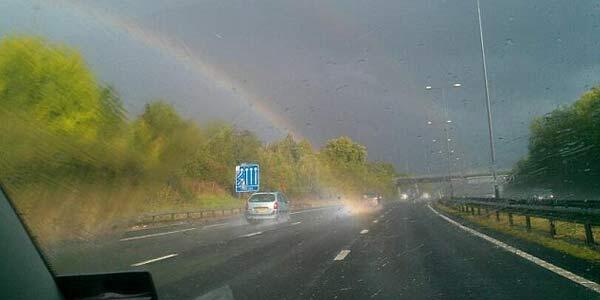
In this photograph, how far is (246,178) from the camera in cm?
Result: 3456

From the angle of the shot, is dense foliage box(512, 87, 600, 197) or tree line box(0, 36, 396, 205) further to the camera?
dense foliage box(512, 87, 600, 197)

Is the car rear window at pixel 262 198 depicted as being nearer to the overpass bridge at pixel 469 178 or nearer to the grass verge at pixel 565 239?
the overpass bridge at pixel 469 178

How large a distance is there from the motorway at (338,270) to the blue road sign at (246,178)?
18.3 m

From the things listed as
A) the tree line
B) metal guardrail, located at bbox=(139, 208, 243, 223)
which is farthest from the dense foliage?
metal guardrail, located at bbox=(139, 208, 243, 223)

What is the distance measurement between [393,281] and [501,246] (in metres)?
5.96

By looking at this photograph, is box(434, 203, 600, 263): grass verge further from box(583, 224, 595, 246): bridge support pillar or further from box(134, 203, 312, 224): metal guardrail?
box(134, 203, 312, 224): metal guardrail

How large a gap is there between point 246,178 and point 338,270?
25022 millimetres

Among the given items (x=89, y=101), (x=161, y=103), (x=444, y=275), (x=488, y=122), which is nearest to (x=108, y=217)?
(x=89, y=101)

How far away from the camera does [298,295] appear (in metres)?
7.43

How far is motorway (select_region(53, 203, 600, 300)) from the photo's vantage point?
24.1 ft

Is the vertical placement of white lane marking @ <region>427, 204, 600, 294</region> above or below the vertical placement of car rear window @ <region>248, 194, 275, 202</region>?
below

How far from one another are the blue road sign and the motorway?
18.3 meters

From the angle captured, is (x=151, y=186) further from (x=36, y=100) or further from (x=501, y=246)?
(x=501, y=246)

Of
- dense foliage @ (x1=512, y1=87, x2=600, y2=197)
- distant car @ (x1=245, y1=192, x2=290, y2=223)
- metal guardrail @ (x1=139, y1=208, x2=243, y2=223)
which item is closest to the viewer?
dense foliage @ (x1=512, y1=87, x2=600, y2=197)
